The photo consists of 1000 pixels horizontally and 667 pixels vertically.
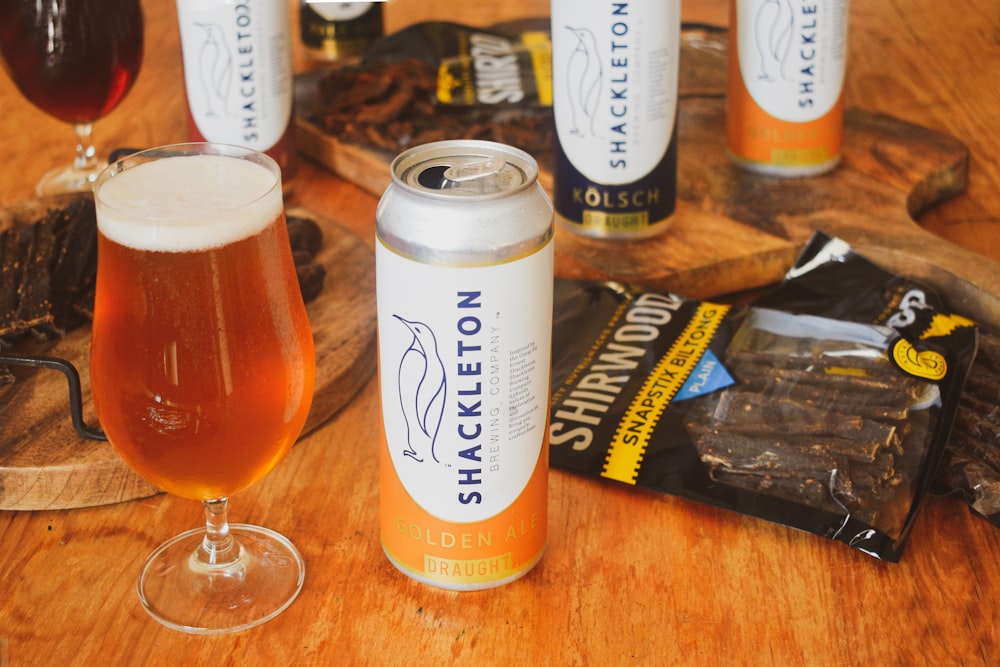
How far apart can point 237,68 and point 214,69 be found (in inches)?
1.1

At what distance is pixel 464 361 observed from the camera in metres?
0.80

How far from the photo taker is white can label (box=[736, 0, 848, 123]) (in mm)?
1440

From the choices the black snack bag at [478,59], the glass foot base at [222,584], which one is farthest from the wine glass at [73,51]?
the glass foot base at [222,584]

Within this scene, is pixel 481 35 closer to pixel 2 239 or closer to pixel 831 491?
pixel 2 239

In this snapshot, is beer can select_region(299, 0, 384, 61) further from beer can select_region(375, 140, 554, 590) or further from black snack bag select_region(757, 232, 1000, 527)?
beer can select_region(375, 140, 554, 590)

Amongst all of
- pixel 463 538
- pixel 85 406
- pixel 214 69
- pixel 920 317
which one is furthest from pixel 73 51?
pixel 920 317

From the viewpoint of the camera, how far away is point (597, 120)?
133 cm

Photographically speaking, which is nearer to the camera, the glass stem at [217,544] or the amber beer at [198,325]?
the amber beer at [198,325]

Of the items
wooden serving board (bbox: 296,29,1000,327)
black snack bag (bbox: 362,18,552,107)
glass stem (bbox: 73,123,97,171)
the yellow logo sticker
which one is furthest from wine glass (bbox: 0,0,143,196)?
the yellow logo sticker

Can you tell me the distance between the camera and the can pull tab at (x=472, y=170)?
2.58 ft

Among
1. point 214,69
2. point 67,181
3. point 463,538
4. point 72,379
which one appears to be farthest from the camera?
point 67,181

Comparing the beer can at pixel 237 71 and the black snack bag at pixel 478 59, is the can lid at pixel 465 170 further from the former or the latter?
the black snack bag at pixel 478 59

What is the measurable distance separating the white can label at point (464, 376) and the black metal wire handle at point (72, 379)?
12.2 inches

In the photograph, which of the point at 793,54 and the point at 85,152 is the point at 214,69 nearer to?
the point at 85,152
